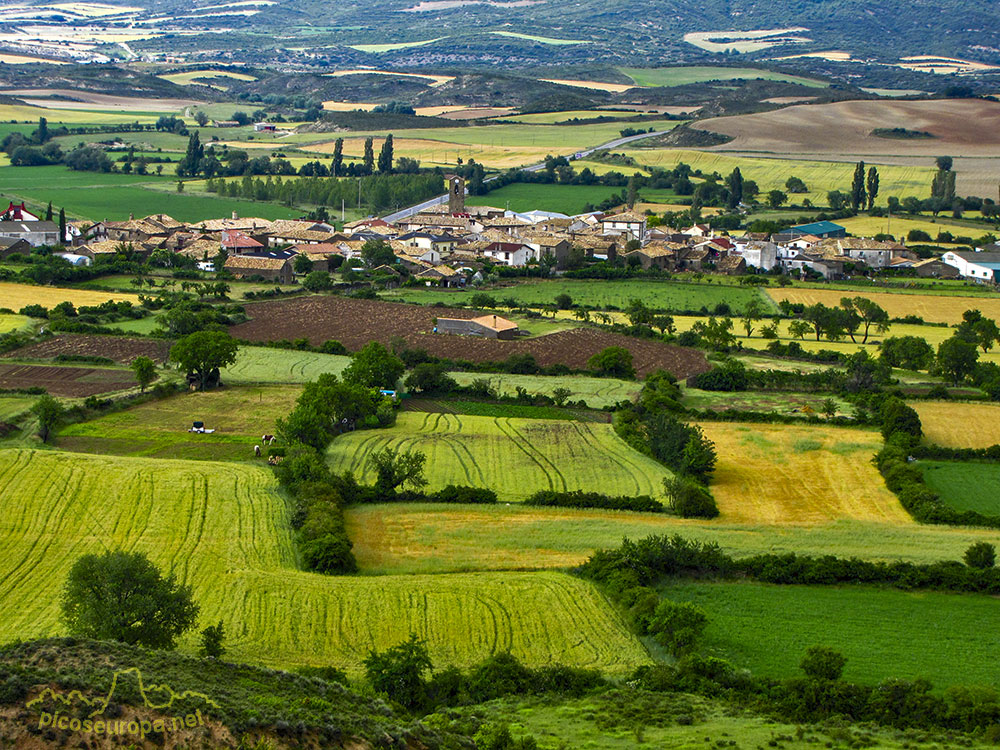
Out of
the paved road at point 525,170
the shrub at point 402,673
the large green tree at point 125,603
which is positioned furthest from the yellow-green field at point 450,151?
the shrub at point 402,673

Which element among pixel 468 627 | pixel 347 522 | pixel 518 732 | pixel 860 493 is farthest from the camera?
pixel 860 493

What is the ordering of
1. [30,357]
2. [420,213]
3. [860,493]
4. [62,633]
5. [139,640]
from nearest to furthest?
[139,640] → [62,633] → [860,493] → [30,357] → [420,213]

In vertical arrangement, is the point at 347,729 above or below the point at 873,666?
above

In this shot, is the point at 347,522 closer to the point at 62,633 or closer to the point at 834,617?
the point at 62,633

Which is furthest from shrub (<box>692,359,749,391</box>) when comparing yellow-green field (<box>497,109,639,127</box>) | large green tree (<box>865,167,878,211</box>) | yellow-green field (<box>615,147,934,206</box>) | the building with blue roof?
yellow-green field (<box>497,109,639,127</box>)

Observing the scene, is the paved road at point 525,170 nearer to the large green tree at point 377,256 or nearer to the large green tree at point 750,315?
the large green tree at point 377,256

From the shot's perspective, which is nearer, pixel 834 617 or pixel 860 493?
pixel 834 617

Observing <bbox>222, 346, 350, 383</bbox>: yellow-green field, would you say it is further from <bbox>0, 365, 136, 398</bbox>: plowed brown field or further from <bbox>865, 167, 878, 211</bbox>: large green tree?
<bbox>865, 167, 878, 211</bbox>: large green tree

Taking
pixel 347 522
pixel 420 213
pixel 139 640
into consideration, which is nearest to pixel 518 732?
pixel 139 640
